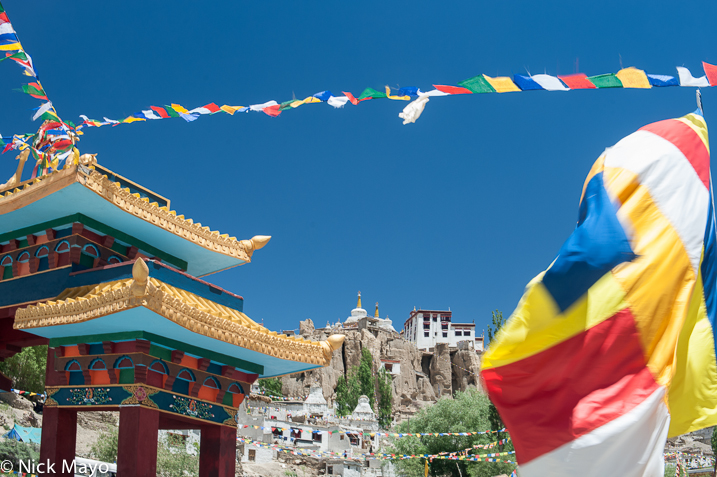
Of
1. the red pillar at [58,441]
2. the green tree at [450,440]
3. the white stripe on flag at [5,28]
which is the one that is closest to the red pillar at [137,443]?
the red pillar at [58,441]

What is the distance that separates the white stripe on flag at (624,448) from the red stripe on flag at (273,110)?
24.7ft

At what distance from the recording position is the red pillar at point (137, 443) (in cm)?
923

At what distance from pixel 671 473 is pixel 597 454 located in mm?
38616

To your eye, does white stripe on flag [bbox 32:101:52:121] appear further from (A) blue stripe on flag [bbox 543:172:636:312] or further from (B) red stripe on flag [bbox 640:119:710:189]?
(B) red stripe on flag [bbox 640:119:710:189]

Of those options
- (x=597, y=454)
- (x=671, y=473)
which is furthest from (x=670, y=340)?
(x=671, y=473)

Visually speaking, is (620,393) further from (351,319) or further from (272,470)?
(351,319)

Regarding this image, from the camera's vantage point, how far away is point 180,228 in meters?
11.5

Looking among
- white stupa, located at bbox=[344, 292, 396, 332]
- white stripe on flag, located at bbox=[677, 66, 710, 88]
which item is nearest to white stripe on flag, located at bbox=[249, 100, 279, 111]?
white stripe on flag, located at bbox=[677, 66, 710, 88]

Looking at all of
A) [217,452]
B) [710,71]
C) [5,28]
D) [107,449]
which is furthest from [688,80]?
[107,449]

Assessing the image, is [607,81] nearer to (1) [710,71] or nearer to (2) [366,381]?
(1) [710,71]

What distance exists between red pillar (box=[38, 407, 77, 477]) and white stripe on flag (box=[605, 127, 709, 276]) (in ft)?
29.8

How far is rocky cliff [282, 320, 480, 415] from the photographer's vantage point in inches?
2753

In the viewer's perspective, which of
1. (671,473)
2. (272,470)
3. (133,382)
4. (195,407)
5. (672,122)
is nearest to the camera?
(672,122)

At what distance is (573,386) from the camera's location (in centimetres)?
527
